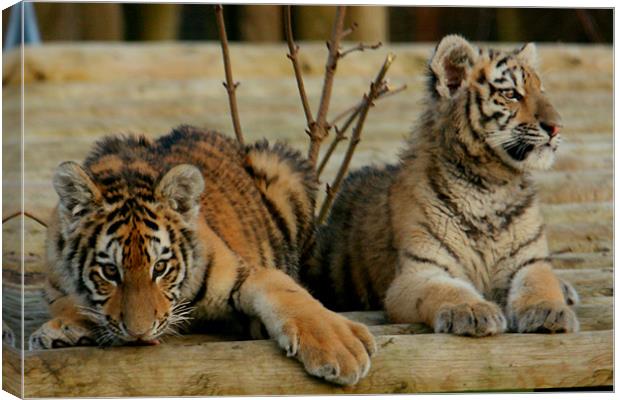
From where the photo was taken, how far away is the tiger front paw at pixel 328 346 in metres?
3.76

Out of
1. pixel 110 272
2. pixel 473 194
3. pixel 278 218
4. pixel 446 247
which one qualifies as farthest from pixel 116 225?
pixel 473 194

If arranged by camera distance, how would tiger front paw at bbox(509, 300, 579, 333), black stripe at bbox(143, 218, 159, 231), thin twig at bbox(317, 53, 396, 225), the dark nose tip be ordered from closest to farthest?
black stripe at bbox(143, 218, 159, 231)
tiger front paw at bbox(509, 300, 579, 333)
the dark nose tip
thin twig at bbox(317, 53, 396, 225)

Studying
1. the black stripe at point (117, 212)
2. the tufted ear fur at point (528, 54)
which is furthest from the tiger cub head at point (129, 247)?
the tufted ear fur at point (528, 54)

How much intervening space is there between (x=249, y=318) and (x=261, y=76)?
160 inches

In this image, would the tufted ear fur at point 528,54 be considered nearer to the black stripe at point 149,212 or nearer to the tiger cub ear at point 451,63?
the tiger cub ear at point 451,63

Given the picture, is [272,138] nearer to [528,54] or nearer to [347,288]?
[347,288]

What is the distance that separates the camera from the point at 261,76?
8.00m

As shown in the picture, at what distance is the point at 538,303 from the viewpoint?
4.30 meters

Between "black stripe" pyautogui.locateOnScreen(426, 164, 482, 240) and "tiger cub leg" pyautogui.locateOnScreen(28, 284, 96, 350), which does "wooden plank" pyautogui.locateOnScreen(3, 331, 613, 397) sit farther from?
"black stripe" pyautogui.locateOnScreen(426, 164, 482, 240)

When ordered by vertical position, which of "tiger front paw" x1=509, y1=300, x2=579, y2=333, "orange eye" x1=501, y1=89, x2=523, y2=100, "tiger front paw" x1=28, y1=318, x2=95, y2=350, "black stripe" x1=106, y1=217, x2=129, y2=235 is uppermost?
"orange eye" x1=501, y1=89, x2=523, y2=100

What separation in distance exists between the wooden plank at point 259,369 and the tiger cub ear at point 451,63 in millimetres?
1057

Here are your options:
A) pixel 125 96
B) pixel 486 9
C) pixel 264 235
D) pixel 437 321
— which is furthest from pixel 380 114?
pixel 437 321

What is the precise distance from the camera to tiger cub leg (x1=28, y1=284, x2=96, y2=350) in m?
3.95

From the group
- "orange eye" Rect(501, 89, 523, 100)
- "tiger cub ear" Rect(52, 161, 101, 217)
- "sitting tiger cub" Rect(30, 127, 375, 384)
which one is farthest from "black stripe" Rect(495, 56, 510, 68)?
"tiger cub ear" Rect(52, 161, 101, 217)
